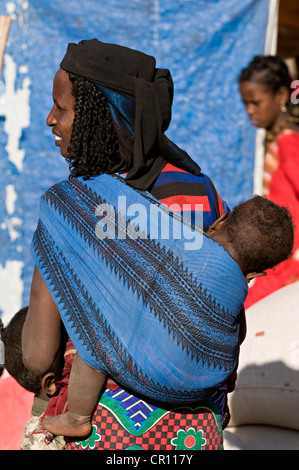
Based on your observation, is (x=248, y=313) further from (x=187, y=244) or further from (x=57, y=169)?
(x=187, y=244)

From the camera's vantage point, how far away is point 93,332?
64.1 inches

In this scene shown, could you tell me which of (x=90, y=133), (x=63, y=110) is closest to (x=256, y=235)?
(x=90, y=133)

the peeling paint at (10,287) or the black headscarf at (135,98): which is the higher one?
the black headscarf at (135,98)

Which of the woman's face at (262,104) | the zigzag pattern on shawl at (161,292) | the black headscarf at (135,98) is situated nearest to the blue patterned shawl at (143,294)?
the zigzag pattern on shawl at (161,292)

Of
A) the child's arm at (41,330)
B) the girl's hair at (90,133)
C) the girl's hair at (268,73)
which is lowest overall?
the child's arm at (41,330)

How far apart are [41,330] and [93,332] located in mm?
149

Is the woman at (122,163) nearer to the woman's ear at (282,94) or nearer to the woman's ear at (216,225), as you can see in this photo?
the woman's ear at (216,225)

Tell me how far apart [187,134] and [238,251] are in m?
2.97

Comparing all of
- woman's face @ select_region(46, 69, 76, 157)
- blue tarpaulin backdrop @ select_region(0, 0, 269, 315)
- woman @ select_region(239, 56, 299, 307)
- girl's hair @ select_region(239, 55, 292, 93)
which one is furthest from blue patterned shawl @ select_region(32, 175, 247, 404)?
girl's hair @ select_region(239, 55, 292, 93)

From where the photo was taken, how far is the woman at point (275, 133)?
389cm

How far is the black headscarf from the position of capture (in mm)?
1720

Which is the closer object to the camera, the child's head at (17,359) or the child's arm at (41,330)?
the child's arm at (41,330)

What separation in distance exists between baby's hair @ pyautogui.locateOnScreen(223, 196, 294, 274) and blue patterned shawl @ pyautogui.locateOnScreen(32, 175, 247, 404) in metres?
0.05

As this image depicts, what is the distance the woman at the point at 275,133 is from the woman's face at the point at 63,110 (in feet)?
7.58
